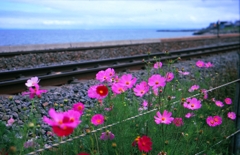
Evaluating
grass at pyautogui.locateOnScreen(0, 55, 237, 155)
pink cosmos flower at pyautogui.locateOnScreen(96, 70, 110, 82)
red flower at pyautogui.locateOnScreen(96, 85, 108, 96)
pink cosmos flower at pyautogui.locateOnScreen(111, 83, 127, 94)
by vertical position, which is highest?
pink cosmos flower at pyautogui.locateOnScreen(96, 70, 110, 82)

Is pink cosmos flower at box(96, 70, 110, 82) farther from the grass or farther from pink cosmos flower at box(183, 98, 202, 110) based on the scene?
pink cosmos flower at box(183, 98, 202, 110)

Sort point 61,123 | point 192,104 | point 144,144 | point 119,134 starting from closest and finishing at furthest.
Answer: point 61,123
point 144,144
point 119,134
point 192,104

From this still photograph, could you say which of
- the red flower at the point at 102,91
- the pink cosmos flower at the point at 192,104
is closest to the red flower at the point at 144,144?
the red flower at the point at 102,91

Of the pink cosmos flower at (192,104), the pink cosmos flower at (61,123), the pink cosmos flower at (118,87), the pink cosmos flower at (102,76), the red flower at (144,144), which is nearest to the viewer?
the pink cosmos flower at (61,123)

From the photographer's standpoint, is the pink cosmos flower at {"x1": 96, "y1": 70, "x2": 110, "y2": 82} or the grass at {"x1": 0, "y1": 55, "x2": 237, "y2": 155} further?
the pink cosmos flower at {"x1": 96, "y1": 70, "x2": 110, "y2": 82}

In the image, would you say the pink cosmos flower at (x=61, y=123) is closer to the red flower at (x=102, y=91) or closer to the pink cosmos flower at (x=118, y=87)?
the red flower at (x=102, y=91)

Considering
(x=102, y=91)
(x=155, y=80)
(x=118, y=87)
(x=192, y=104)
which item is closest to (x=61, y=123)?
(x=102, y=91)

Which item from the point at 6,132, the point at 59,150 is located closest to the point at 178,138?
the point at 59,150

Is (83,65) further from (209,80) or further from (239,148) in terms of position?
(239,148)

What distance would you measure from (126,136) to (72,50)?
360 inches

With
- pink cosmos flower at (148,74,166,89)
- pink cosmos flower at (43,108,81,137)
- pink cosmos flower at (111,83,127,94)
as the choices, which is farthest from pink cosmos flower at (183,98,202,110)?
pink cosmos flower at (43,108,81,137)

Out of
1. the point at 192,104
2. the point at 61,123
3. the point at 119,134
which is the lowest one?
the point at 119,134

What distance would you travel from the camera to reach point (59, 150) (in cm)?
218

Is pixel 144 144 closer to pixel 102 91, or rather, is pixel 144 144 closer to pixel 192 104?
pixel 102 91
